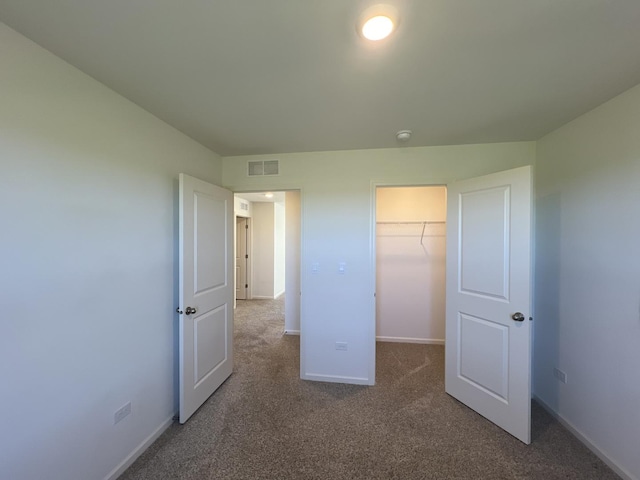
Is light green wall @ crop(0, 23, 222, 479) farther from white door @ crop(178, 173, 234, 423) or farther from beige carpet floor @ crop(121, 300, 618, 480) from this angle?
beige carpet floor @ crop(121, 300, 618, 480)

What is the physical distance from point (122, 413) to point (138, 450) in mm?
349

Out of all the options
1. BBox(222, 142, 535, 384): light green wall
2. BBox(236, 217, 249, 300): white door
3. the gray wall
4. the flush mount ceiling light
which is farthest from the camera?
BBox(236, 217, 249, 300): white door

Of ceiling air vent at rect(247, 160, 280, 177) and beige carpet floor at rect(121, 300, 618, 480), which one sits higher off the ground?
ceiling air vent at rect(247, 160, 280, 177)

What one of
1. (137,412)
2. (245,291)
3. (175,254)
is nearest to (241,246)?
(245,291)

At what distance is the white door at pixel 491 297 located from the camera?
6.43 ft

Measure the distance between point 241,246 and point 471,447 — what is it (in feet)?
19.1

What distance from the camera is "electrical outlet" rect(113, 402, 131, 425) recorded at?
165 centimetres

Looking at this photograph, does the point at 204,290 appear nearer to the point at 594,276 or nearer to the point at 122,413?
the point at 122,413

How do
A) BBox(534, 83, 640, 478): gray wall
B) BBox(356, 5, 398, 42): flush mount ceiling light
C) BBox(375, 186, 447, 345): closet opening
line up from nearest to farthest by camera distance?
BBox(356, 5, 398, 42): flush mount ceiling light, BBox(534, 83, 640, 478): gray wall, BBox(375, 186, 447, 345): closet opening

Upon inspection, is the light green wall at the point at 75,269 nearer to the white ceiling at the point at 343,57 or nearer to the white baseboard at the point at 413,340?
the white ceiling at the point at 343,57

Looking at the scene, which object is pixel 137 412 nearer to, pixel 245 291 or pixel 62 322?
pixel 62 322

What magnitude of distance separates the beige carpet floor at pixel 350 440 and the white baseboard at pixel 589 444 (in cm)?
4

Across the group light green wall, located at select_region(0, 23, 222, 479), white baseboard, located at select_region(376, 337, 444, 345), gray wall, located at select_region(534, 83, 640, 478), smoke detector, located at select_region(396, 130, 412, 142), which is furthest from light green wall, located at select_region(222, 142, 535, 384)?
→ light green wall, located at select_region(0, 23, 222, 479)

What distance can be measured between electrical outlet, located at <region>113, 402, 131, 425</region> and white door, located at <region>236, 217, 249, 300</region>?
15.8 ft
